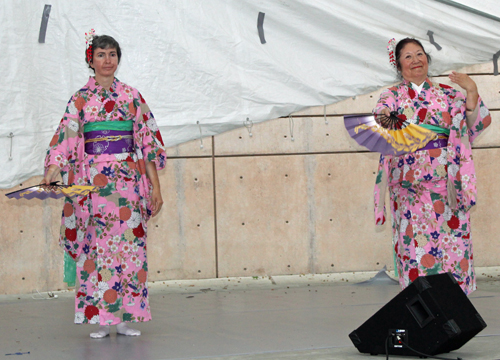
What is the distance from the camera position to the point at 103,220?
11.7 ft

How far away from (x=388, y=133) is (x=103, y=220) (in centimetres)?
153

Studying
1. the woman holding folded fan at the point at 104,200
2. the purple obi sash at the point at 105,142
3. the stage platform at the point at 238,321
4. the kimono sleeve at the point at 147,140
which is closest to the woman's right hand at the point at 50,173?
the woman holding folded fan at the point at 104,200

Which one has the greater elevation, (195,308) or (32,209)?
(32,209)

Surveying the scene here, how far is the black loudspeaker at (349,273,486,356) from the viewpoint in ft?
8.54

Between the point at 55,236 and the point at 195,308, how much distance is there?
1.47 metres

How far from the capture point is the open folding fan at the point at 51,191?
3.28 metres

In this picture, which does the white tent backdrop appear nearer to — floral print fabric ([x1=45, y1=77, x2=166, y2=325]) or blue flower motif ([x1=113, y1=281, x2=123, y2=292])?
floral print fabric ([x1=45, y1=77, x2=166, y2=325])

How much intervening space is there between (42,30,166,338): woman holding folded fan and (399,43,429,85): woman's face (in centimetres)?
141

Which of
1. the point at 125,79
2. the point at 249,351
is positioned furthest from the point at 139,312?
the point at 125,79

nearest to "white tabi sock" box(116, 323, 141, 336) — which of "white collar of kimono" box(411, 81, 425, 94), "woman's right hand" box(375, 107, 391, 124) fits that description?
"woman's right hand" box(375, 107, 391, 124)

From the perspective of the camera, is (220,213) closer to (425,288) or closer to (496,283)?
(496,283)

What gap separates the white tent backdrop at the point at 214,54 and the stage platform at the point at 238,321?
1.22 metres

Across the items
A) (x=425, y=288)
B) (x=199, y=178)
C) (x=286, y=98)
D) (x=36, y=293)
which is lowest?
(x=36, y=293)

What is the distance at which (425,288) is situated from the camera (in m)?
2.63
